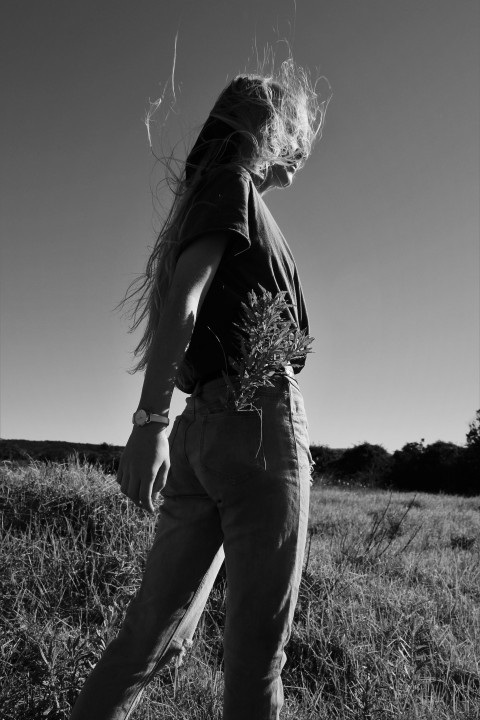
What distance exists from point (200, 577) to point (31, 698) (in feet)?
3.09

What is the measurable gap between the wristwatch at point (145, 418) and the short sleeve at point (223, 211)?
1.55ft

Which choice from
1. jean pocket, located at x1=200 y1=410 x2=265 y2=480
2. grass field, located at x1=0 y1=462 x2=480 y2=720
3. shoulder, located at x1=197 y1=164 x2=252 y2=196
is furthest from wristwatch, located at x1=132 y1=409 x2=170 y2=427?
grass field, located at x1=0 y1=462 x2=480 y2=720

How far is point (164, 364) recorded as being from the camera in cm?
139

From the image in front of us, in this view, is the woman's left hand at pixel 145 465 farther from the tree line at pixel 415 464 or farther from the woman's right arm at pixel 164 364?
the tree line at pixel 415 464

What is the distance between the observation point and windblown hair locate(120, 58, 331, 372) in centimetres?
169

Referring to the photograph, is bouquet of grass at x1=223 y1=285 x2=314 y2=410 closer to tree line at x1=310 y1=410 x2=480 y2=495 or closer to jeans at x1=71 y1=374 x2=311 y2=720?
jeans at x1=71 y1=374 x2=311 y2=720

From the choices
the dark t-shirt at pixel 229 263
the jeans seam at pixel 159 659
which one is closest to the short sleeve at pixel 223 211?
the dark t-shirt at pixel 229 263

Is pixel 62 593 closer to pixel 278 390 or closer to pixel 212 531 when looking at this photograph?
pixel 212 531

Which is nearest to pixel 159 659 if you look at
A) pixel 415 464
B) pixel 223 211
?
pixel 223 211

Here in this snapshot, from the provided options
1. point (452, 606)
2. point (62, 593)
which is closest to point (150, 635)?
point (62, 593)

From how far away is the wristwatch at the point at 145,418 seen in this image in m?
1.35

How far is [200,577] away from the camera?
160 centimetres

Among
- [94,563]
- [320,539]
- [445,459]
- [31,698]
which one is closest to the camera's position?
[31,698]

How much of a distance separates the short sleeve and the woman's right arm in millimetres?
32
